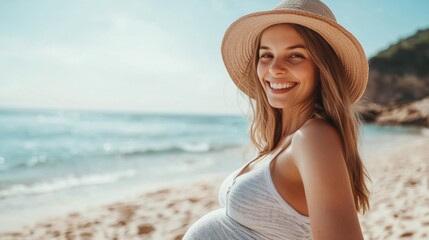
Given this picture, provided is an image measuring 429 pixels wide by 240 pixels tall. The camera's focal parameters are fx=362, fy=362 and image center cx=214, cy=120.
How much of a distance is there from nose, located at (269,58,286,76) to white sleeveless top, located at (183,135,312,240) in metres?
0.35

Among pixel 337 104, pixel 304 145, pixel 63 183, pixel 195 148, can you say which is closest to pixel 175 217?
pixel 337 104

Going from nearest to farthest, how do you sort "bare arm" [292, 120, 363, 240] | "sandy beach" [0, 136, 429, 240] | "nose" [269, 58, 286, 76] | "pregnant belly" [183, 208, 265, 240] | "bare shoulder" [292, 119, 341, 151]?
"bare arm" [292, 120, 363, 240]
"bare shoulder" [292, 119, 341, 151]
"pregnant belly" [183, 208, 265, 240]
"nose" [269, 58, 286, 76]
"sandy beach" [0, 136, 429, 240]

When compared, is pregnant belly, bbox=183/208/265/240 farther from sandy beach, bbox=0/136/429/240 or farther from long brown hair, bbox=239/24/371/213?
sandy beach, bbox=0/136/429/240

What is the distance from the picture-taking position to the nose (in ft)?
5.47

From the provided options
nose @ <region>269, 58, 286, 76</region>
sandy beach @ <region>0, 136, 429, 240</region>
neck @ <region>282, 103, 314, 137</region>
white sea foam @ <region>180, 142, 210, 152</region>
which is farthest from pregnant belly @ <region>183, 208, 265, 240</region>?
white sea foam @ <region>180, 142, 210, 152</region>

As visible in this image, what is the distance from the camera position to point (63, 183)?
26.5ft

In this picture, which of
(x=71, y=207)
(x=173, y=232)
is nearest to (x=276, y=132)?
(x=173, y=232)

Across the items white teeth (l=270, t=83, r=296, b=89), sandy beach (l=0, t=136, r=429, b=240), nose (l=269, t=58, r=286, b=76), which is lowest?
sandy beach (l=0, t=136, r=429, b=240)

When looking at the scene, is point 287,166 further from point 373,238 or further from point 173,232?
point 173,232

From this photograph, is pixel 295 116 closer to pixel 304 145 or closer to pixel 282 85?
pixel 282 85

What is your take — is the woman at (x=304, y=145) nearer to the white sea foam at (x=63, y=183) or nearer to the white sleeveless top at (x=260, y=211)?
the white sleeveless top at (x=260, y=211)

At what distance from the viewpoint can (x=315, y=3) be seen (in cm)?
170

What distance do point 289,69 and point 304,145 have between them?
0.52m

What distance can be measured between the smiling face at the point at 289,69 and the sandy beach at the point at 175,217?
7.15 ft
